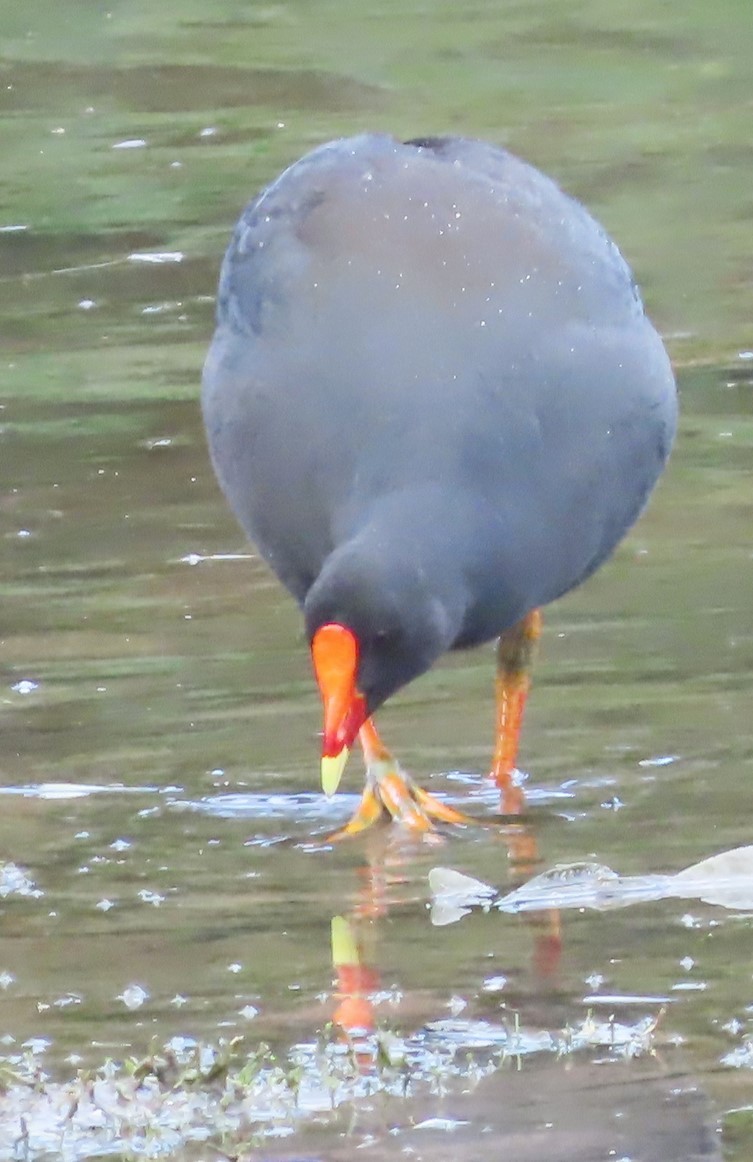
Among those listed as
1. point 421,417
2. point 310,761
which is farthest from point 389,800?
point 421,417

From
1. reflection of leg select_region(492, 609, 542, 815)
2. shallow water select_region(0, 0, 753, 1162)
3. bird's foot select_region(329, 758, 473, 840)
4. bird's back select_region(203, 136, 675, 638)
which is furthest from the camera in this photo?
reflection of leg select_region(492, 609, 542, 815)

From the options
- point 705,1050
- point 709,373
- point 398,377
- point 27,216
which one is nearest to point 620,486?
point 398,377

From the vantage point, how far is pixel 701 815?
519 centimetres

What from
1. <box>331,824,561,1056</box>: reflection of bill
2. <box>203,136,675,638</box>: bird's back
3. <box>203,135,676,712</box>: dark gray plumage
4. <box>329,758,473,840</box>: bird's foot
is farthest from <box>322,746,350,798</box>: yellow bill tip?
<box>329,758,473,840</box>: bird's foot

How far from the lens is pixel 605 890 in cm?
478

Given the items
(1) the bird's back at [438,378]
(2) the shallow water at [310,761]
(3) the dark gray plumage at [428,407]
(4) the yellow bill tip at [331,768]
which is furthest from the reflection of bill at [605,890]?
(1) the bird's back at [438,378]

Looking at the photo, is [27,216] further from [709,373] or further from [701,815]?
[701,815]

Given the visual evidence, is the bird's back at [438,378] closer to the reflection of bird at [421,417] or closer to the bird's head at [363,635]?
the reflection of bird at [421,417]

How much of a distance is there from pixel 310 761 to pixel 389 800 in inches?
9.9

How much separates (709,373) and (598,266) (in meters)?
2.86

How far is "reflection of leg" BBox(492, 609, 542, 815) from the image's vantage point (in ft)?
18.4

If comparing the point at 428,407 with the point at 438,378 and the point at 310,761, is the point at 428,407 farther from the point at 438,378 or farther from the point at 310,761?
the point at 310,761

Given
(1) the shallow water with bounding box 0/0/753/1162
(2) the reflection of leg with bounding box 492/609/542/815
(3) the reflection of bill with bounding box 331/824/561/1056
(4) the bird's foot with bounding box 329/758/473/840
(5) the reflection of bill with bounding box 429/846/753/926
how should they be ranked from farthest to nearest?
(2) the reflection of leg with bounding box 492/609/542/815 < (4) the bird's foot with bounding box 329/758/473/840 < (5) the reflection of bill with bounding box 429/846/753/926 < (3) the reflection of bill with bounding box 331/824/561/1056 < (1) the shallow water with bounding box 0/0/753/1162

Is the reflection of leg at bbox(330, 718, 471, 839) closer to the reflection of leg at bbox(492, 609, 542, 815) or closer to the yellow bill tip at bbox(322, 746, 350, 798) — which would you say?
the reflection of leg at bbox(492, 609, 542, 815)
